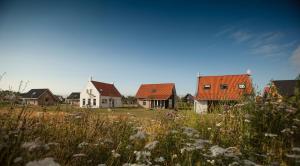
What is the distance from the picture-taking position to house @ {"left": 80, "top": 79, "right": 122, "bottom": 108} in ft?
148

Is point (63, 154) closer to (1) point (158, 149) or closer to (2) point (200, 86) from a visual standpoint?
(1) point (158, 149)

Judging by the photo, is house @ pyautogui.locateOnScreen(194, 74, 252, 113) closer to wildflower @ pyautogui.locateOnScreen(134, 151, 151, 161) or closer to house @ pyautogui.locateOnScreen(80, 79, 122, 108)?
house @ pyautogui.locateOnScreen(80, 79, 122, 108)

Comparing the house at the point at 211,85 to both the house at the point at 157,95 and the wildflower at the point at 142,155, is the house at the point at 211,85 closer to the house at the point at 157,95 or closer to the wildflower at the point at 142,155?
the house at the point at 157,95

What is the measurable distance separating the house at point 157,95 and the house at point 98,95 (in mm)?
6090

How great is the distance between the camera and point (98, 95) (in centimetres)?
4478

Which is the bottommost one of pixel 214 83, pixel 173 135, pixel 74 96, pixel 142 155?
pixel 173 135

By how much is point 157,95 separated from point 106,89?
38.2ft

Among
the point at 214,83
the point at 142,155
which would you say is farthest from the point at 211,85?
the point at 142,155

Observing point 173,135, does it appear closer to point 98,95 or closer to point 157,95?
point 157,95

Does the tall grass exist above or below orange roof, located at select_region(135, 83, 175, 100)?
below

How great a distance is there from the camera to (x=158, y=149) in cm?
452

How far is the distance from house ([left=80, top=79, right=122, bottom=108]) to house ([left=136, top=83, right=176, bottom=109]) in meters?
6.09

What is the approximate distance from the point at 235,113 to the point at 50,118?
16.0 feet

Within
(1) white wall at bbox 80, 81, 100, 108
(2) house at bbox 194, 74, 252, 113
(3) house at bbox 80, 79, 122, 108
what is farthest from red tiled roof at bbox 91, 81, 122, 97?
(2) house at bbox 194, 74, 252, 113
